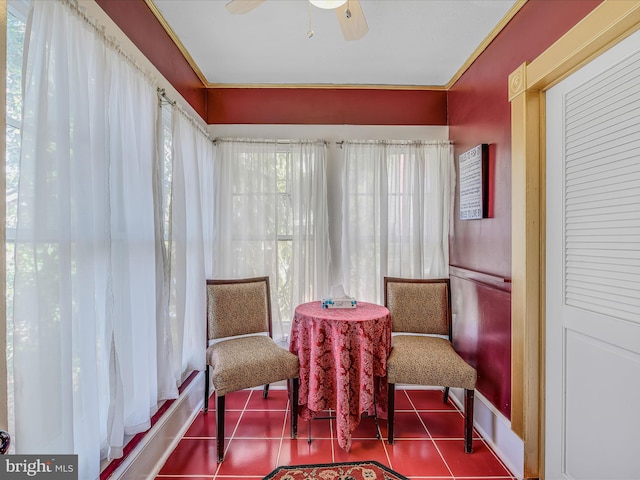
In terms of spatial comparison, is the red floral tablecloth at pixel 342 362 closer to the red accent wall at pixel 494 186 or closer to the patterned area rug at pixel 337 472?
the patterned area rug at pixel 337 472

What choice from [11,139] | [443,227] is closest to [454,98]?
[443,227]

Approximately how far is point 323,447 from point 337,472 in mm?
239

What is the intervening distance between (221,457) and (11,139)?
1916mm

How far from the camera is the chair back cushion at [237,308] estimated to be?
92.3 inches

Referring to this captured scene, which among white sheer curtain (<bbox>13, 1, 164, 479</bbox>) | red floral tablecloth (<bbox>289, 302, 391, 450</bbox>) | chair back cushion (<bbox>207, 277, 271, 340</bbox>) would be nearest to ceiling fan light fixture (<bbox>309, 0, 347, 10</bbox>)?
white sheer curtain (<bbox>13, 1, 164, 479</bbox>)

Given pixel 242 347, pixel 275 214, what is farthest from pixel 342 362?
pixel 275 214

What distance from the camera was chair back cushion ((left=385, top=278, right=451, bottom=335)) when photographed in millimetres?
2479

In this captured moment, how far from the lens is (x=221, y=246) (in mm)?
2684

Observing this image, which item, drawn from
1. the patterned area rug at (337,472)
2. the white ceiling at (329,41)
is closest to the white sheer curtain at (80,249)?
the white ceiling at (329,41)

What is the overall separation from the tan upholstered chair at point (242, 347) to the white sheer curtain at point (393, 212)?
83 centimetres

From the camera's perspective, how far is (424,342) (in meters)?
2.31

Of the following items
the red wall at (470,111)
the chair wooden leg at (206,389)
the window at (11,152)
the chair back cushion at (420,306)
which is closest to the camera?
the window at (11,152)

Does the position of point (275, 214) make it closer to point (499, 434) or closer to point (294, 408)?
point (294, 408)

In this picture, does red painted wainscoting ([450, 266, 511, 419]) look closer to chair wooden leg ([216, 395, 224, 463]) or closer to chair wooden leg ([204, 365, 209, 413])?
chair wooden leg ([216, 395, 224, 463])
